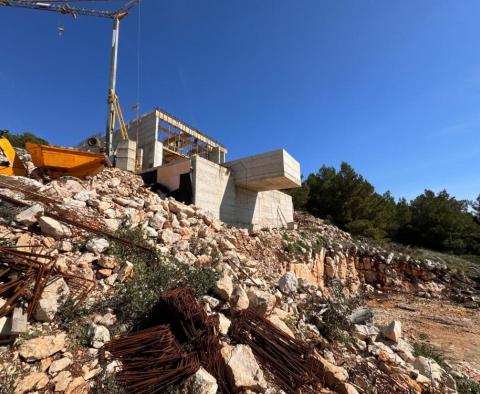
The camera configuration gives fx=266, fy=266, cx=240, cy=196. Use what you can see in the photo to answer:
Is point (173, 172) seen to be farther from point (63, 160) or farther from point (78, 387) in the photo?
point (78, 387)

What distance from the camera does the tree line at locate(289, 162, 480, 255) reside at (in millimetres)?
22266

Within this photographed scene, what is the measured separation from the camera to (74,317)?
3387mm

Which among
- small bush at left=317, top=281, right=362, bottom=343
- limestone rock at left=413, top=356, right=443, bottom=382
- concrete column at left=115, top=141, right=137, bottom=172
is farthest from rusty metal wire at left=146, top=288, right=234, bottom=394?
concrete column at left=115, top=141, right=137, bottom=172

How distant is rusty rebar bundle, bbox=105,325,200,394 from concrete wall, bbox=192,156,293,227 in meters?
7.87

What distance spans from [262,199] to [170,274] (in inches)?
419

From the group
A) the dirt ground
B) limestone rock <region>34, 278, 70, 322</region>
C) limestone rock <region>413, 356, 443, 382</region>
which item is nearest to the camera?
limestone rock <region>34, 278, 70, 322</region>

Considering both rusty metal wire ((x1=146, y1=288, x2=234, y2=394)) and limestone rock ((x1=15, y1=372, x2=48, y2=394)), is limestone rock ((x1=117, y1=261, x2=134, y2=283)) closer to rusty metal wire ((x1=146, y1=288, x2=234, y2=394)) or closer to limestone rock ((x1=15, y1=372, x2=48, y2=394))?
rusty metal wire ((x1=146, y1=288, x2=234, y2=394))

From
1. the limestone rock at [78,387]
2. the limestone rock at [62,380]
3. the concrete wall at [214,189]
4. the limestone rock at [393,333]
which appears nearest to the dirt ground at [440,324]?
the limestone rock at [393,333]

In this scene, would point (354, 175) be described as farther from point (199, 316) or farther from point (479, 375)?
point (199, 316)

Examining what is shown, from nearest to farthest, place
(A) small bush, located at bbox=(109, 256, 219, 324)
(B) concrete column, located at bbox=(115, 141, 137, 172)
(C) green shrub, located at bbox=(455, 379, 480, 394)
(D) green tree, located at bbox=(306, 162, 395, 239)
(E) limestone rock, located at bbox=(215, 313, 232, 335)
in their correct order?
1. (E) limestone rock, located at bbox=(215, 313, 232, 335)
2. (A) small bush, located at bbox=(109, 256, 219, 324)
3. (C) green shrub, located at bbox=(455, 379, 480, 394)
4. (B) concrete column, located at bbox=(115, 141, 137, 172)
5. (D) green tree, located at bbox=(306, 162, 395, 239)

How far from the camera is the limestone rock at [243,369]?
2918mm

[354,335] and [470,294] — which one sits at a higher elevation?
[354,335]

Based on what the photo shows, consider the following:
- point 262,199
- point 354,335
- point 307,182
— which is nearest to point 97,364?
point 354,335

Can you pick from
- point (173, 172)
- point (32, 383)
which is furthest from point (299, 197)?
point (32, 383)
